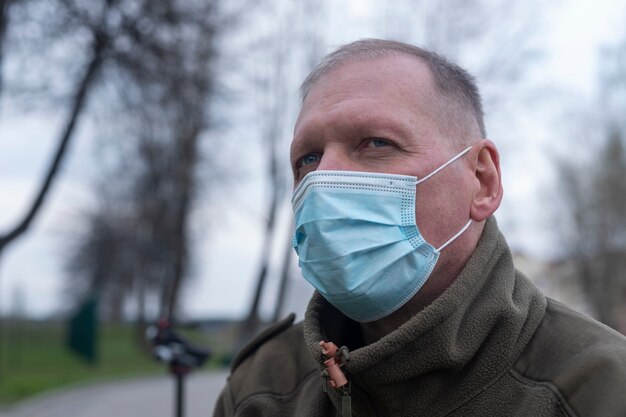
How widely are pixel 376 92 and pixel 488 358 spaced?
67 centimetres

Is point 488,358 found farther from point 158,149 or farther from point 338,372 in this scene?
point 158,149

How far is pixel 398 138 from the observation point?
84.8 inches

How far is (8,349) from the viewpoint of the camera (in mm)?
25000

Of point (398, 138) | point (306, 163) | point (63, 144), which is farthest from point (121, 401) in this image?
point (398, 138)

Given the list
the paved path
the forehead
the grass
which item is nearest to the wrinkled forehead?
the forehead

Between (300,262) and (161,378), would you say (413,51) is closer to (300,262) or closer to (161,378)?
(300,262)

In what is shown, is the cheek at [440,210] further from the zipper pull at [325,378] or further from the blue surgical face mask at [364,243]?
the zipper pull at [325,378]

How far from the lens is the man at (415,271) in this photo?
77.8 inches

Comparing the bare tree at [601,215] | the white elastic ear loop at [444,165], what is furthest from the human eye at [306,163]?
the bare tree at [601,215]

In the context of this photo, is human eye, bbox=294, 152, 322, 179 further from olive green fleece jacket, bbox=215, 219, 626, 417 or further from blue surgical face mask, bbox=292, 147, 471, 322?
olive green fleece jacket, bbox=215, 219, 626, 417

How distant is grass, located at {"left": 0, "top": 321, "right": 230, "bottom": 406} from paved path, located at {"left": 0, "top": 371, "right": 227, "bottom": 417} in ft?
1.87

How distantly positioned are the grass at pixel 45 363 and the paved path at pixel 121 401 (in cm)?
57

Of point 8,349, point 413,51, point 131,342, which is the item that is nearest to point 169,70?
point 413,51

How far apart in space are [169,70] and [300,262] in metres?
11.6
